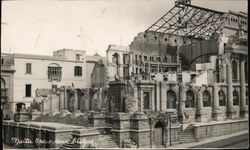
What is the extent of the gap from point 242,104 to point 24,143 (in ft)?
59.4

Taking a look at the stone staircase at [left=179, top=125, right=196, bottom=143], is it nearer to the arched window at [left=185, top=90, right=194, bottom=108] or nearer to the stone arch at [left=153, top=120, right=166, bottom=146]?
the stone arch at [left=153, top=120, right=166, bottom=146]

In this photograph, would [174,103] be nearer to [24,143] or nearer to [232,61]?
[232,61]

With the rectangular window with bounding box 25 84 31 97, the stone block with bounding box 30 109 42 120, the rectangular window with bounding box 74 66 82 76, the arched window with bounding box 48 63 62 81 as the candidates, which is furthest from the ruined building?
the arched window with bounding box 48 63 62 81

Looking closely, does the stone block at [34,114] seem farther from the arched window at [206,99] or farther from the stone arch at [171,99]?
the arched window at [206,99]

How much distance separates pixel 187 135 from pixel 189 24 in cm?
2255

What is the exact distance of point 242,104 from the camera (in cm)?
2300

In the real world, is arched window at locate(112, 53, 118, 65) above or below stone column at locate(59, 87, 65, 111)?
above

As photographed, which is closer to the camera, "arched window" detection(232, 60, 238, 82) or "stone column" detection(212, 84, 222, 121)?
"arched window" detection(232, 60, 238, 82)

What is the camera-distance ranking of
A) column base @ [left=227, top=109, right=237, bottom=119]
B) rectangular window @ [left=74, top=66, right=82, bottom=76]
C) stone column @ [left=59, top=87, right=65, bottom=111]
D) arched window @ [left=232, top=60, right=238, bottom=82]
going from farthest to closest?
rectangular window @ [left=74, top=66, right=82, bottom=76], stone column @ [left=59, top=87, right=65, bottom=111], arched window @ [left=232, top=60, right=238, bottom=82], column base @ [left=227, top=109, right=237, bottom=119]

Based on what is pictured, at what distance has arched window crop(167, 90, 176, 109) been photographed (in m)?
29.8

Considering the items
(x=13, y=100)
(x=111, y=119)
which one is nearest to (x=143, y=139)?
(x=111, y=119)

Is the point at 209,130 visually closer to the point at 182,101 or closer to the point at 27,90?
the point at 182,101

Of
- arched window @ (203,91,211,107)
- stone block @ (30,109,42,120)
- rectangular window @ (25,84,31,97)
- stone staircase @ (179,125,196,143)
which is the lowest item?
stone staircase @ (179,125,196,143)

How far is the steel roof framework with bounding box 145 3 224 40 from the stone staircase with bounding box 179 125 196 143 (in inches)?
605
